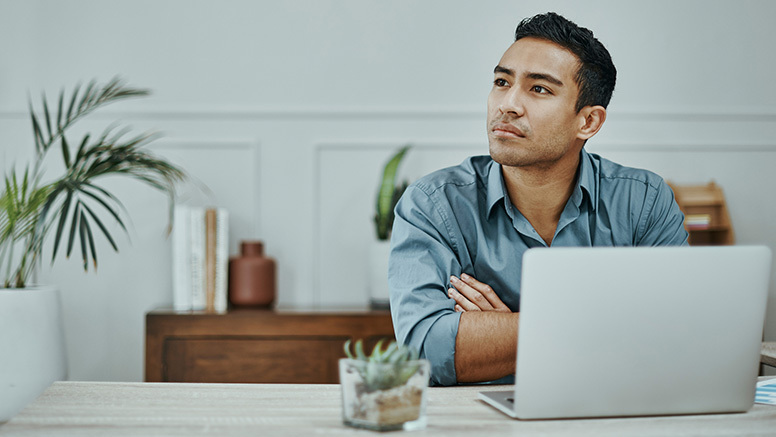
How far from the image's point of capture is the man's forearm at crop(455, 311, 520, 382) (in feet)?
4.19

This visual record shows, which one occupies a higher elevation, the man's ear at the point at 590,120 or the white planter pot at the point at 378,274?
the man's ear at the point at 590,120

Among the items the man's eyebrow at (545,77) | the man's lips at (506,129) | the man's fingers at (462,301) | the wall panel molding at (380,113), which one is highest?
the wall panel molding at (380,113)

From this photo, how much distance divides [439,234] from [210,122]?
1520mm

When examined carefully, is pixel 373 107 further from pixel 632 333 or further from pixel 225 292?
pixel 632 333

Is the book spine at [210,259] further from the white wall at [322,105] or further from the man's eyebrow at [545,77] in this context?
the man's eyebrow at [545,77]

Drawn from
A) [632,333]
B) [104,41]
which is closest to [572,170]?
[632,333]

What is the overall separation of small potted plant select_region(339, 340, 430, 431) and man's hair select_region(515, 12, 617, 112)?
104 centimetres

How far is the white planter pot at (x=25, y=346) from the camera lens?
215cm

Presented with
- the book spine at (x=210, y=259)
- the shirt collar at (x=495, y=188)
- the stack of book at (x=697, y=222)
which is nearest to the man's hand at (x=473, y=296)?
the shirt collar at (x=495, y=188)

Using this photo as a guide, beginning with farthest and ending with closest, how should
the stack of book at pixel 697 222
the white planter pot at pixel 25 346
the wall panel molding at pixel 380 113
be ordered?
1. the wall panel molding at pixel 380 113
2. the stack of book at pixel 697 222
3. the white planter pot at pixel 25 346

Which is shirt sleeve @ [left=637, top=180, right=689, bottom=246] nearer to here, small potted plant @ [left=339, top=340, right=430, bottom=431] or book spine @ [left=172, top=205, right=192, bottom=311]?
small potted plant @ [left=339, top=340, right=430, bottom=431]

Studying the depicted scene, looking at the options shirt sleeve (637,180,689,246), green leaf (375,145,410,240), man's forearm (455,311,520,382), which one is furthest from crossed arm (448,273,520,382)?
green leaf (375,145,410,240)

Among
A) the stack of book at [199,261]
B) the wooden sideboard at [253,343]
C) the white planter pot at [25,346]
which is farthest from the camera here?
the stack of book at [199,261]

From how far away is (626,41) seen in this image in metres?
2.86
